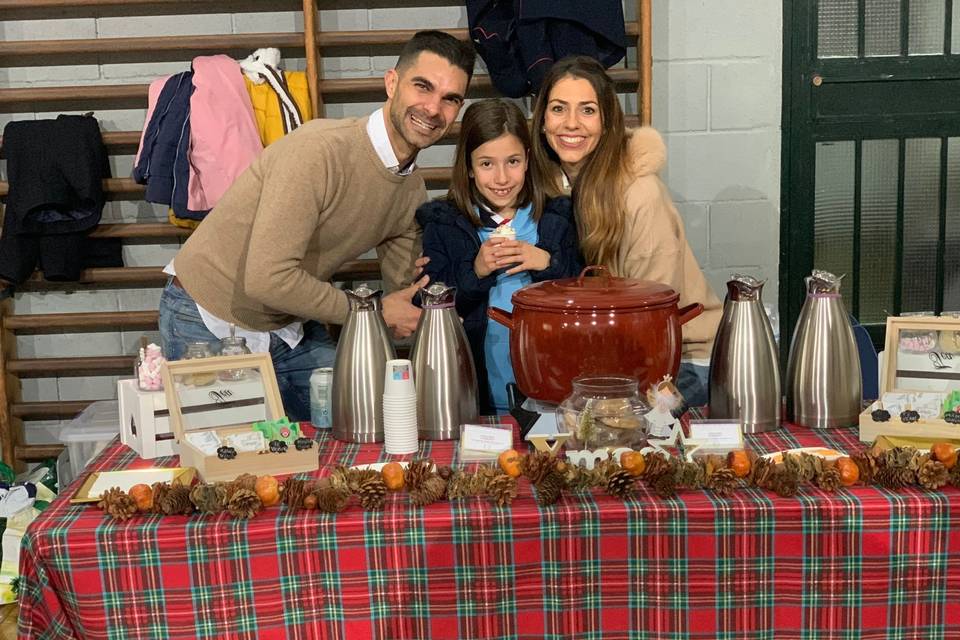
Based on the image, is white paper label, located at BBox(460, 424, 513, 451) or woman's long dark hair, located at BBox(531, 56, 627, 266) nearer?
white paper label, located at BBox(460, 424, 513, 451)

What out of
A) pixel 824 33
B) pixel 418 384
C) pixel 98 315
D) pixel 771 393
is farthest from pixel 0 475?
pixel 824 33

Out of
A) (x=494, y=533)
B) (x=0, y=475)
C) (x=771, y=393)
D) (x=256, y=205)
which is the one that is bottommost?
(x=0, y=475)

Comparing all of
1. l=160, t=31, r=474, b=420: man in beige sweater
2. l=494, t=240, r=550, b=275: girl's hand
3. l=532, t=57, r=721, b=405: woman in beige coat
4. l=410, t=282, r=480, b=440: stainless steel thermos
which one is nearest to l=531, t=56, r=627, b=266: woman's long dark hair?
l=532, t=57, r=721, b=405: woman in beige coat

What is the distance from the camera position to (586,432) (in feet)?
5.07

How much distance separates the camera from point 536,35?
117 inches

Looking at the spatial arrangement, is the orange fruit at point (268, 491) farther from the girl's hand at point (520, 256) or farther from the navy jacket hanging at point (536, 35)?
the navy jacket hanging at point (536, 35)

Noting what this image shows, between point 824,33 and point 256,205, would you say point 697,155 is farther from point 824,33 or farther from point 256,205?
point 256,205

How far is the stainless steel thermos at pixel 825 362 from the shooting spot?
1.70 meters

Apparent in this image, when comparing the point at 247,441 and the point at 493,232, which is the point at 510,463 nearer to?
the point at 247,441

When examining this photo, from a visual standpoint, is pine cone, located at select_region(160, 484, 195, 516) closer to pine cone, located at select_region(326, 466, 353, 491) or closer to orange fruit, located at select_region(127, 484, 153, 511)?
orange fruit, located at select_region(127, 484, 153, 511)

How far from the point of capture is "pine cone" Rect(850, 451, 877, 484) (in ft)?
4.81

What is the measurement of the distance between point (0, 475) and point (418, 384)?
5.83 ft

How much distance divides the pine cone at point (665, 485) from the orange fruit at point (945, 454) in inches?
15.1

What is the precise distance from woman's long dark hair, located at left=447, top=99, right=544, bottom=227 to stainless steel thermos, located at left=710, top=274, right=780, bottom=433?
0.60m
